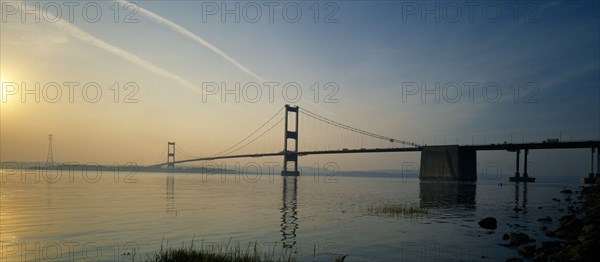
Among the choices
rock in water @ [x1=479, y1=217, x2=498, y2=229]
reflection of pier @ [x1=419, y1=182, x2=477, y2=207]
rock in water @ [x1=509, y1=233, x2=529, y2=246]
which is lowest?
reflection of pier @ [x1=419, y1=182, x2=477, y2=207]

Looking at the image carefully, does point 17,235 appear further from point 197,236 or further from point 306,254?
point 306,254

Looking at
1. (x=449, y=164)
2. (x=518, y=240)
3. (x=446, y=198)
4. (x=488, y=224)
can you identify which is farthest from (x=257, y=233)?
(x=449, y=164)

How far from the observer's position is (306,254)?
40.6ft

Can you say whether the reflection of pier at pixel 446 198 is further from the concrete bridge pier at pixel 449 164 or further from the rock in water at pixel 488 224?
the concrete bridge pier at pixel 449 164

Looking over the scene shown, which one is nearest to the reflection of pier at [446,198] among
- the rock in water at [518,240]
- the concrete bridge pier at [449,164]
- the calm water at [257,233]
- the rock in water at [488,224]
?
the calm water at [257,233]

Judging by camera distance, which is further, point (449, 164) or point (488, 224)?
point (449, 164)

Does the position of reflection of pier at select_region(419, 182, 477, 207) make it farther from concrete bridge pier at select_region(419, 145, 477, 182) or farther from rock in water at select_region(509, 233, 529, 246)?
concrete bridge pier at select_region(419, 145, 477, 182)

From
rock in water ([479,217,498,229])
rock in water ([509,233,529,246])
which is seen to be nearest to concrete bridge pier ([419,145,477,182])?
rock in water ([479,217,498,229])

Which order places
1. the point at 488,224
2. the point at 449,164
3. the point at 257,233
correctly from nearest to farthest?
the point at 257,233, the point at 488,224, the point at 449,164

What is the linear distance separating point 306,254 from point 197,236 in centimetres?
462

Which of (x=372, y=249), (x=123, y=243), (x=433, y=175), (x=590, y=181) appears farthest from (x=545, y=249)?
(x=433, y=175)

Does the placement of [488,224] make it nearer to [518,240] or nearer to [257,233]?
[518,240]

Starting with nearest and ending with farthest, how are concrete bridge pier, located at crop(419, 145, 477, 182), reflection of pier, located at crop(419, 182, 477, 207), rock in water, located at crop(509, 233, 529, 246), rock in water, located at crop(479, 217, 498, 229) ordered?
rock in water, located at crop(509, 233, 529, 246) < rock in water, located at crop(479, 217, 498, 229) < reflection of pier, located at crop(419, 182, 477, 207) < concrete bridge pier, located at crop(419, 145, 477, 182)

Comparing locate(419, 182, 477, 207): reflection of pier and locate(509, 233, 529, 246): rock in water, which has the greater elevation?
locate(509, 233, 529, 246): rock in water
